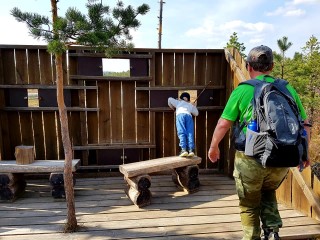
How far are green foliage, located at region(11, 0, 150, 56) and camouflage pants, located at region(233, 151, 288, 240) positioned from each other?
1815 millimetres

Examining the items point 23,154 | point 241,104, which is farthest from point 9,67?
point 241,104

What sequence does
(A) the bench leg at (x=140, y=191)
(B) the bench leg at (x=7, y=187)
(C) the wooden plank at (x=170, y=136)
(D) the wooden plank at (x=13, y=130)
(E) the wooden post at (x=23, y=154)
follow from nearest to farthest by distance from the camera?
(A) the bench leg at (x=140, y=191), (B) the bench leg at (x=7, y=187), (E) the wooden post at (x=23, y=154), (D) the wooden plank at (x=13, y=130), (C) the wooden plank at (x=170, y=136)

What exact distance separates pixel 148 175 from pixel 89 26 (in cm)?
236

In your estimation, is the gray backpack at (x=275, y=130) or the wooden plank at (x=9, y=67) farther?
the wooden plank at (x=9, y=67)

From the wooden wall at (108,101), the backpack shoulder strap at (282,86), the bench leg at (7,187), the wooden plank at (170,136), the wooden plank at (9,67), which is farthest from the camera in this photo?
the wooden plank at (170,136)

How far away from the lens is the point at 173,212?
→ 410cm

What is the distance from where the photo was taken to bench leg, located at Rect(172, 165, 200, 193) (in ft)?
15.9

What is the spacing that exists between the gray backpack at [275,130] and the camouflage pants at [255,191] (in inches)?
6.1

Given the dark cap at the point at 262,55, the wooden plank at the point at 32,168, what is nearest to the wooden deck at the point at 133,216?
the wooden plank at the point at 32,168

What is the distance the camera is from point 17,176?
462 cm

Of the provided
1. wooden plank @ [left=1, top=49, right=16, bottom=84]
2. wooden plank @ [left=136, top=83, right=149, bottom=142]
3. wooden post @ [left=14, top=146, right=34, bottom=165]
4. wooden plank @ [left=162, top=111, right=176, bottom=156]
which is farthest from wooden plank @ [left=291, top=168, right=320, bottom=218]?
wooden plank @ [left=1, top=49, right=16, bottom=84]

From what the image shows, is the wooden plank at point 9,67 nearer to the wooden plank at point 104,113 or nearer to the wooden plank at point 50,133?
the wooden plank at point 50,133

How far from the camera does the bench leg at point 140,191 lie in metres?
4.23

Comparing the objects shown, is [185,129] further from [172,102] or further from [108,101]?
[108,101]
